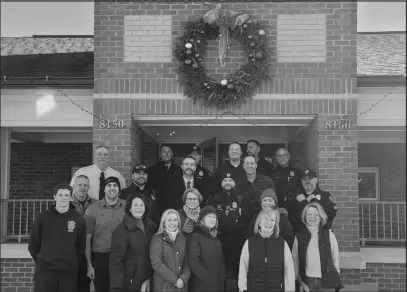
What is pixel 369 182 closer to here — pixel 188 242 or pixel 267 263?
pixel 267 263

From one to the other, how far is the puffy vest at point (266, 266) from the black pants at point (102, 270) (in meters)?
1.73

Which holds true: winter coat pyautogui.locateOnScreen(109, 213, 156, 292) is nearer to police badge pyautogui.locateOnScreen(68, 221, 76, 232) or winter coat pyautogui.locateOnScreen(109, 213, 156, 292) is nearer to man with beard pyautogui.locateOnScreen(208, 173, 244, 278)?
police badge pyautogui.locateOnScreen(68, 221, 76, 232)

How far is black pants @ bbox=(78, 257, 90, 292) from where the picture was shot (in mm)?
6520

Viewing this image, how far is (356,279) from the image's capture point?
7750 mm

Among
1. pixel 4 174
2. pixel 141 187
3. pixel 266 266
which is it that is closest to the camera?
pixel 266 266

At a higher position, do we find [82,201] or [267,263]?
[82,201]

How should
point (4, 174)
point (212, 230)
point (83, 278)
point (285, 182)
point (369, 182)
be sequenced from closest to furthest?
point (212, 230)
point (83, 278)
point (285, 182)
point (4, 174)
point (369, 182)

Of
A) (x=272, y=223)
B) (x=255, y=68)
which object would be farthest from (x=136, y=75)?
(x=272, y=223)

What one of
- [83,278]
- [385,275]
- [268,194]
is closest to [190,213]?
[268,194]

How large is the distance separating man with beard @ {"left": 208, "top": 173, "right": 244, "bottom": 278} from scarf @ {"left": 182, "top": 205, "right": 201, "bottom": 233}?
1.68ft

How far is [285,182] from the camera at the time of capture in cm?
780

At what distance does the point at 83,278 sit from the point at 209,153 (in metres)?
4.85

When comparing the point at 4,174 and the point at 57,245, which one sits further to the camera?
the point at 4,174

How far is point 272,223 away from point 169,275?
1.29 metres
